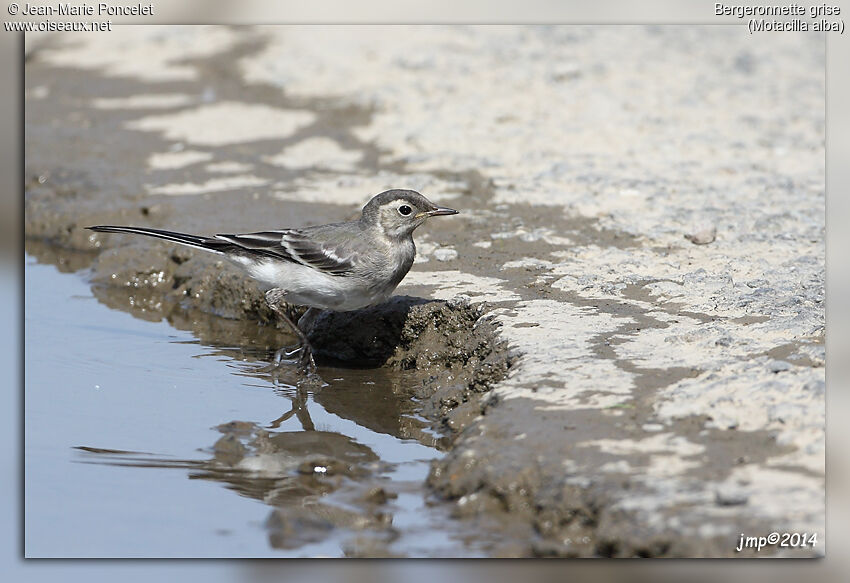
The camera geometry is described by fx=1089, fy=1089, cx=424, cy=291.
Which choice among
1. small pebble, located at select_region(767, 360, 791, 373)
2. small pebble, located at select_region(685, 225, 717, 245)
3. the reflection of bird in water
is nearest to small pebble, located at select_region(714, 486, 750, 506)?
small pebble, located at select_region(767, 360, 791, 373)

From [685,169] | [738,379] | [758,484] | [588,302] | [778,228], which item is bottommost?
[758,484]

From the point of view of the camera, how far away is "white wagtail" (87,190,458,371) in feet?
24.0

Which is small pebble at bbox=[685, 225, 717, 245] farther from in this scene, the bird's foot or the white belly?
the bird's foot

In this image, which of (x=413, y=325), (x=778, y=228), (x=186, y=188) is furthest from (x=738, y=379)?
(x=186, y=188)

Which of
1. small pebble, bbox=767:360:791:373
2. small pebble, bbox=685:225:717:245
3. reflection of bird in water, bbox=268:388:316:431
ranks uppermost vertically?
small pebble, bbox=685:225:717:245

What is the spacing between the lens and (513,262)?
819 centimetres

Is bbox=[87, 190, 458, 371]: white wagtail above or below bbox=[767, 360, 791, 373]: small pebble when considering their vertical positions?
above

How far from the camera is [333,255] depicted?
7.43 m

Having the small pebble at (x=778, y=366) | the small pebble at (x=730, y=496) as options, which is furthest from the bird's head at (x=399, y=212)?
the small pebble at (x=730, y=496)

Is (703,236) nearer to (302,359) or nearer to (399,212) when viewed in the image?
(399,212)

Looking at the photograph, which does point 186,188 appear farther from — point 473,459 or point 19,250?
point 473,459

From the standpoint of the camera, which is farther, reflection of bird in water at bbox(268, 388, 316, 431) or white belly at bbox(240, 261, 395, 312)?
white belly at bbox(240, 261, 395, 312)

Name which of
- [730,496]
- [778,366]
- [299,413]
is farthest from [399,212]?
[730,496]

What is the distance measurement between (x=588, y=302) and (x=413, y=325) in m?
1.22
